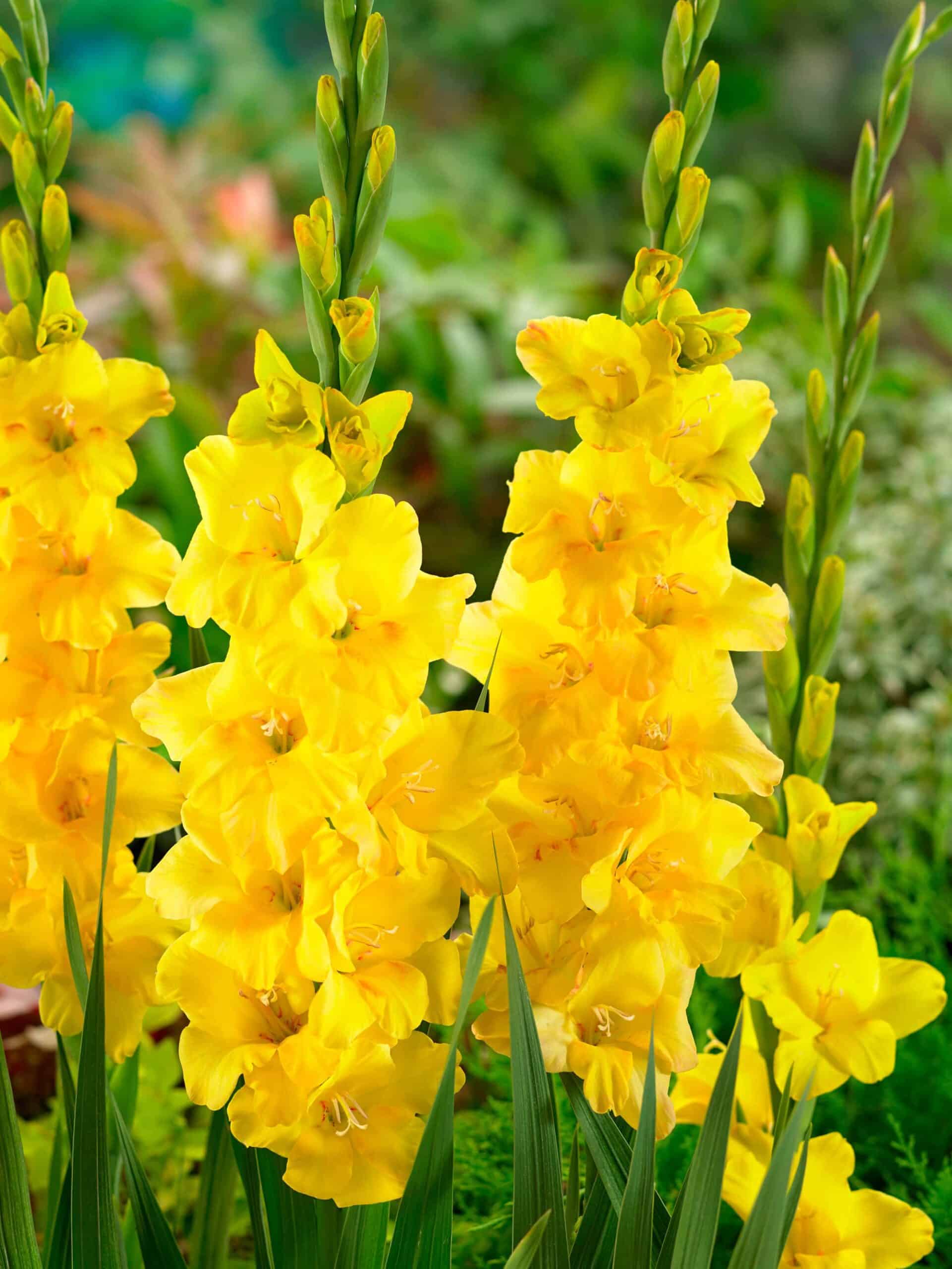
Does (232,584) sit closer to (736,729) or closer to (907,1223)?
(736,729)

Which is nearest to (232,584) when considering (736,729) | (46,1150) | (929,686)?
(736,729)

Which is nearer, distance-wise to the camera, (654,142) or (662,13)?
(654,142)

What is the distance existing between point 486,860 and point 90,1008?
108 millimetres

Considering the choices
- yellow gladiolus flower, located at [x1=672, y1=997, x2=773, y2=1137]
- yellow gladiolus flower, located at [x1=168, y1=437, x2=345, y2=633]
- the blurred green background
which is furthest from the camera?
the blurred green background

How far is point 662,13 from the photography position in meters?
2.67

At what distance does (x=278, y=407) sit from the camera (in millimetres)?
292

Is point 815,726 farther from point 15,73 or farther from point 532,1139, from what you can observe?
point 15,73

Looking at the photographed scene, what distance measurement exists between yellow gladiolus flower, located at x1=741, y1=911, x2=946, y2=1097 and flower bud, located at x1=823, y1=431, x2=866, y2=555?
0.11m

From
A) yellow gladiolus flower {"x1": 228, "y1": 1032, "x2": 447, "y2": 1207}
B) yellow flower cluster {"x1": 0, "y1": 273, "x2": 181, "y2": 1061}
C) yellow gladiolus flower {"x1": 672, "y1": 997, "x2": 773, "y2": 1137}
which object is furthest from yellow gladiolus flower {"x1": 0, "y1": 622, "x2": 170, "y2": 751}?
yellow gladiolus flower {"x1": 672, "y1": 997, "x2": 773, "y2": 1137}

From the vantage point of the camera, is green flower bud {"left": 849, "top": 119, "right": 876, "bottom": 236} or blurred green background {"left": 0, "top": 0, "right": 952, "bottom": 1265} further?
blurred green background {"left": 0, "top": 0, "right": 952, "bottom": 1265}

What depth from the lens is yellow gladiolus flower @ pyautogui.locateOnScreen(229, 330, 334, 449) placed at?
0.29 metres

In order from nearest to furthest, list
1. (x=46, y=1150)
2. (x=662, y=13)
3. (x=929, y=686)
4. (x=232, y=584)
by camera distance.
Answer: (x=232, y=584) < (x=46, y=1150) < (x=929, y=686) < (x=662, y=13)

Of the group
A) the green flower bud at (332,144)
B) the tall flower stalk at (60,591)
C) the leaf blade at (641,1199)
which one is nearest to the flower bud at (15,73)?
the tall flower stalk at (60,591)

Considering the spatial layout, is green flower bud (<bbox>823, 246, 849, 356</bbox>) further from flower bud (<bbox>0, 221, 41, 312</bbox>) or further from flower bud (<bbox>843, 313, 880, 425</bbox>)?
flower bud (<bbox>0, 221, 41, 312</bbox>)
